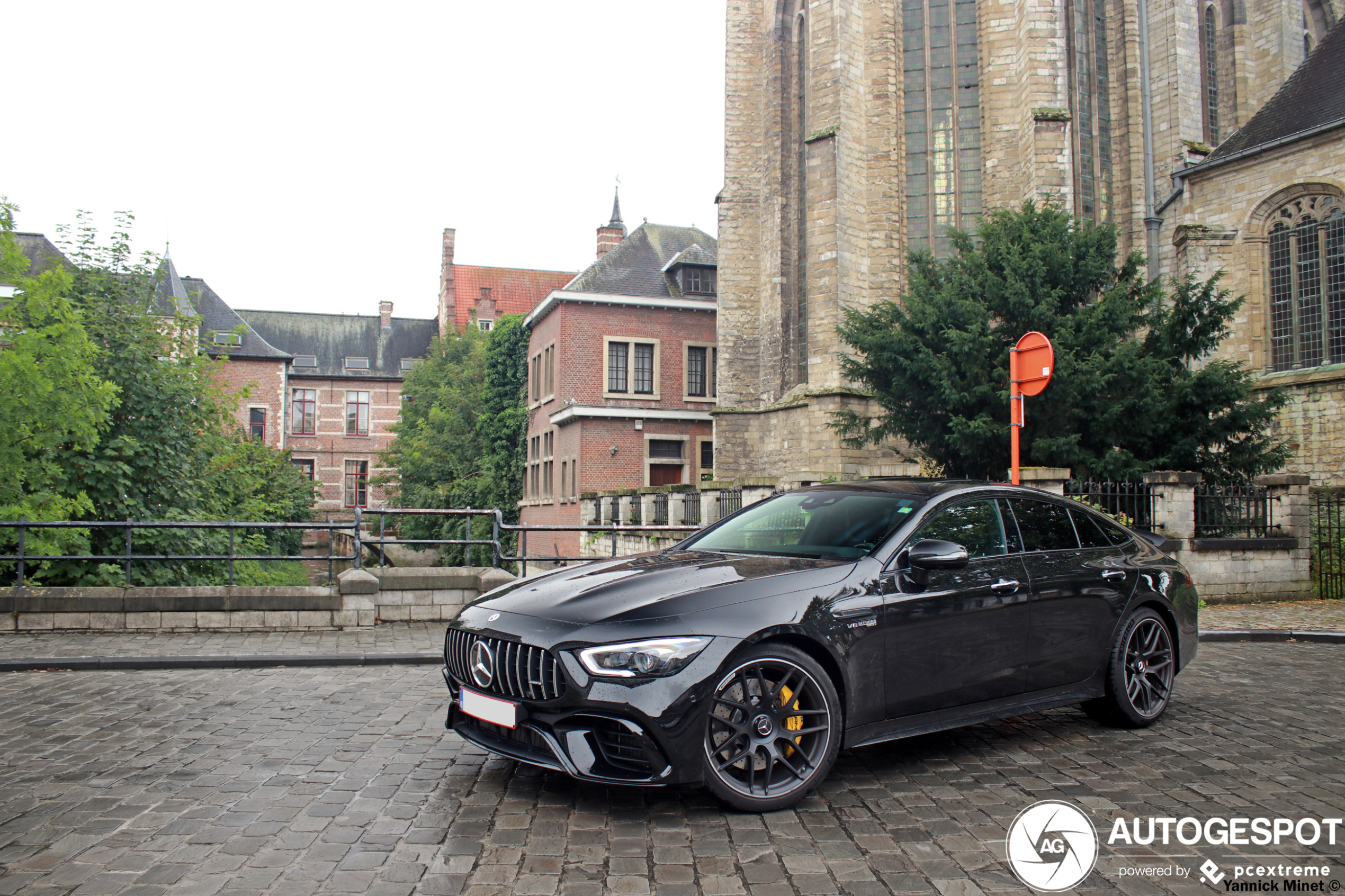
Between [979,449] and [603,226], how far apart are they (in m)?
42.9

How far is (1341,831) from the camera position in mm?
3848

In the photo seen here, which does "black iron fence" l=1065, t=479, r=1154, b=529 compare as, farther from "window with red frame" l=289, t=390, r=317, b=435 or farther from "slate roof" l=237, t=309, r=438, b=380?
"window with red frame" l=289, t=390, r=317, b=435

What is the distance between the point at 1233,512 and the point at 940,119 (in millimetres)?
13351

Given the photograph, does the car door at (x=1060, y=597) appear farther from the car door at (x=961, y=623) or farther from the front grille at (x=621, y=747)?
the front grille at (x=621, y=747)

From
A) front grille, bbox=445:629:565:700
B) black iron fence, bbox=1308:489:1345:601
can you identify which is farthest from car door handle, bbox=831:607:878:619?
black iron fence, bbox=1308:489:1345:601

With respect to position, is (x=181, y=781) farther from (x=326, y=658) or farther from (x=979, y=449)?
(x=979, y=449)

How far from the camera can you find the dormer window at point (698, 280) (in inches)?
1351

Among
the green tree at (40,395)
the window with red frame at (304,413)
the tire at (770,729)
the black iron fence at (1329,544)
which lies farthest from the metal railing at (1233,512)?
the window with red frame at (304,413)

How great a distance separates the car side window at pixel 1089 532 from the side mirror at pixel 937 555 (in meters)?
1.52

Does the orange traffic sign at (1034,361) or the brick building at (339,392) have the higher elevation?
the brick building at (339,392)

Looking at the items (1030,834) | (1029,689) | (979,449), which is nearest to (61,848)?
(1030,834)

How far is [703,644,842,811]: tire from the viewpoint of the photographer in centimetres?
402

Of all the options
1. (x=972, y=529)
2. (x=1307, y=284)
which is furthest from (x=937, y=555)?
(x=1307, y=284)

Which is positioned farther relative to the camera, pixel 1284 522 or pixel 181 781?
pixel 1284 522
